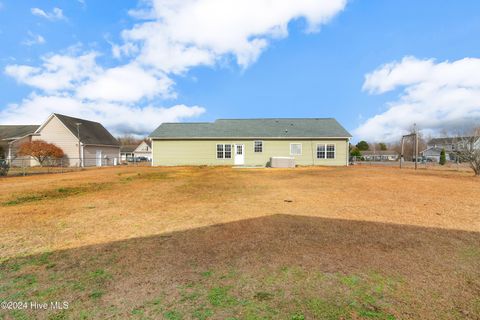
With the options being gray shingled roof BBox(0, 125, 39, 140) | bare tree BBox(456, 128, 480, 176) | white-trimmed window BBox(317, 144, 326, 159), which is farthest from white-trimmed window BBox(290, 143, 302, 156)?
gray shingled roof BBox(0, 125, 39, 140)

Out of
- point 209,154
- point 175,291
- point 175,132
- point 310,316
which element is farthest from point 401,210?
point 175,132

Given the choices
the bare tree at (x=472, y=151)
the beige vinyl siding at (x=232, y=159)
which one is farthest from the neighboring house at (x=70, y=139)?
the bare tree at (x=472, y=151)

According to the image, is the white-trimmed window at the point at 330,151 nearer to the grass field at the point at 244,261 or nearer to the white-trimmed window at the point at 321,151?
the white-trimmed window at the point at 321,151

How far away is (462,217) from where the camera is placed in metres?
5.73

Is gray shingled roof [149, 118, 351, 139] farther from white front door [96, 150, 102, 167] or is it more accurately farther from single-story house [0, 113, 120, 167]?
white front door [96, 150, 102, 167]

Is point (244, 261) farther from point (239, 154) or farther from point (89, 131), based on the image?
point (89, 131)

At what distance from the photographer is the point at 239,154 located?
24141mm

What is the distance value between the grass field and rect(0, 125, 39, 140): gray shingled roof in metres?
32.6

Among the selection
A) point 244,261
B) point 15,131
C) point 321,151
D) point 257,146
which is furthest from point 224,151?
point 15,131

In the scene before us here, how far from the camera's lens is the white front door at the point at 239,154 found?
24078 mm

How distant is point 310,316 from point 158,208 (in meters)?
5.40

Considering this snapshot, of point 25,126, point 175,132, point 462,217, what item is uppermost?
point 25,126

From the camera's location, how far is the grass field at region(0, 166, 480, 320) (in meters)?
2.44

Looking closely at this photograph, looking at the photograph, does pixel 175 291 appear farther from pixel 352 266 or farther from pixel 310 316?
pixel 352 266
